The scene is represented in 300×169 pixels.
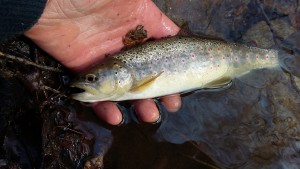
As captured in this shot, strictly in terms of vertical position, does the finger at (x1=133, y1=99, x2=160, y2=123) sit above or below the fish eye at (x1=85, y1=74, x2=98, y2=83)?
below

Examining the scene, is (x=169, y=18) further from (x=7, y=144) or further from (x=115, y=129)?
(x=7, y=144)

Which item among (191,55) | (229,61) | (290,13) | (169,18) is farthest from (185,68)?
(290,13)

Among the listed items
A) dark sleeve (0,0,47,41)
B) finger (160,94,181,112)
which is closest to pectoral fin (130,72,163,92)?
finger (160,94,181,112)

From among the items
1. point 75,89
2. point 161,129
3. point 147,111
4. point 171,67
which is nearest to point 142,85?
point 147,111

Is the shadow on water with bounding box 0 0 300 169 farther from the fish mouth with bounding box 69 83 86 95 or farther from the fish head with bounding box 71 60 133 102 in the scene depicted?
the fish head with bounding box 71 60 133 102

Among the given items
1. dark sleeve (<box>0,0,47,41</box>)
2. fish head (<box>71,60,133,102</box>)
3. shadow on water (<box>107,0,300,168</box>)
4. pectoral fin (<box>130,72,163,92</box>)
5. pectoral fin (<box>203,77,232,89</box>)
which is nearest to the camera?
dark sleeve (<box>0,0,47,41</box>)

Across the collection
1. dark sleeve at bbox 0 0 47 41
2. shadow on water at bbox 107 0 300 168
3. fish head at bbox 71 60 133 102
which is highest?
dark sleeve at bbox 0 0 47 41

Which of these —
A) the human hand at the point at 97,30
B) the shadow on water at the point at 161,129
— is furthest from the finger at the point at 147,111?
the shadow on water at the point at 161,129
